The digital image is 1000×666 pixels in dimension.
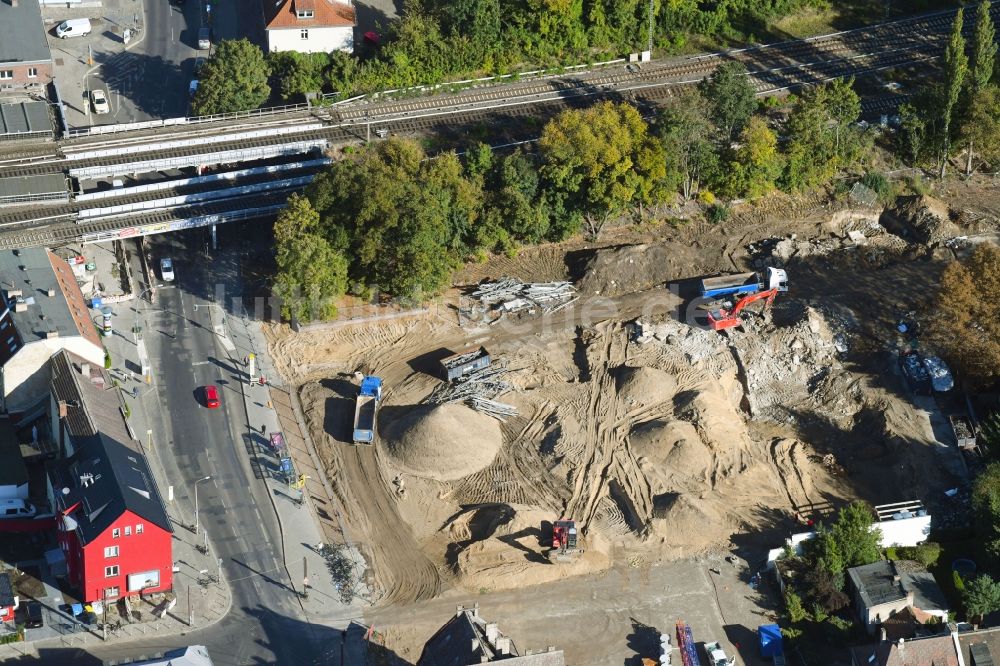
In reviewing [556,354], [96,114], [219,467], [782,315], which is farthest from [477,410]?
[96,114]

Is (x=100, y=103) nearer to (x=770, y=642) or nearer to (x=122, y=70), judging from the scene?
(x=122, y=70)

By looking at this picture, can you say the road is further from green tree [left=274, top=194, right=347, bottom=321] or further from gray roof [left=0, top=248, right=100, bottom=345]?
green tree [left=274, top=194, right=347, bottom=321]

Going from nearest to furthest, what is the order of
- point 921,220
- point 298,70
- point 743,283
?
point 743,283 → point 921,220 → point 298,70

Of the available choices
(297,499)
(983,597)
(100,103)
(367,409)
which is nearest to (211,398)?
(297,499)

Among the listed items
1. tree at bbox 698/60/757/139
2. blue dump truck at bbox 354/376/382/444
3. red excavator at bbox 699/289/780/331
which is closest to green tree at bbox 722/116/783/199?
tree at bbox 698/60/757/139

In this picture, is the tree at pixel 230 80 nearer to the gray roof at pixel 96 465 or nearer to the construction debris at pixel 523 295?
the construction debris at pixel 523 295

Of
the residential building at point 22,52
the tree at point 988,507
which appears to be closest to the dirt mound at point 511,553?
the tree at point 988,507

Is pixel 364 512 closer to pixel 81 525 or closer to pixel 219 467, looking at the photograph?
pixel 219 467
